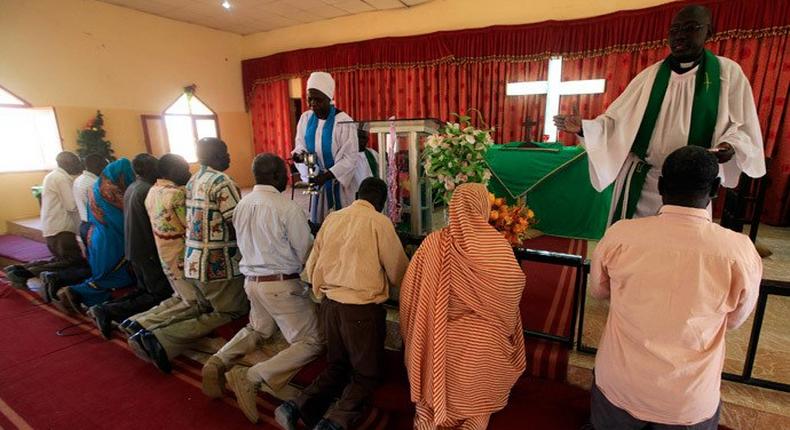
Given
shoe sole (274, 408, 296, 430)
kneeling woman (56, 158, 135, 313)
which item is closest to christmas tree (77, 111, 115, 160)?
kneeling woman (56, 158, 135, 313)

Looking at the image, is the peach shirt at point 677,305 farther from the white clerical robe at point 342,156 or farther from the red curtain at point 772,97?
the red curtain at point 772,97

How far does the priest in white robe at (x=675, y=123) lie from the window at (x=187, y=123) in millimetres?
7878

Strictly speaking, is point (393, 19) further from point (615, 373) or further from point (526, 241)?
point (615, 373)

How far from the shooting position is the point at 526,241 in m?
3.96

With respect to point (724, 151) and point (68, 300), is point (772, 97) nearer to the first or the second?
point (724, 151)

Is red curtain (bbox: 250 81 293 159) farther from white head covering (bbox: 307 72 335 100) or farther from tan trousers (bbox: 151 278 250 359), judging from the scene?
tan trousers (bbox: 151 278 250 359)

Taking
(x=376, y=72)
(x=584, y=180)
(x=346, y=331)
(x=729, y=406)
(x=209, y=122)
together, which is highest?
(x=376, y=72)

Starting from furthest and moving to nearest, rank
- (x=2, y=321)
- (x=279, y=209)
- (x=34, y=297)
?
(x=34, y=297) → (x=2, y=321) → (x=279, y=209)

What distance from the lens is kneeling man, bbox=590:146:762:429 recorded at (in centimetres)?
115

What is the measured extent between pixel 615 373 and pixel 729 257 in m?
0.54

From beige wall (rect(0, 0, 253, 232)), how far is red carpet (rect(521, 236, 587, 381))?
748 cm

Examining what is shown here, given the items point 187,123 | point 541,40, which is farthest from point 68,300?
point 541,40

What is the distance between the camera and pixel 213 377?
221 centimetres

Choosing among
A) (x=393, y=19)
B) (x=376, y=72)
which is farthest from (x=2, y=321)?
(x=393, y=19)
